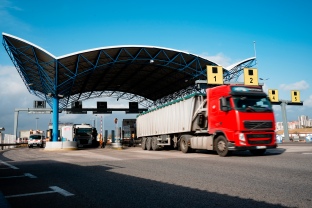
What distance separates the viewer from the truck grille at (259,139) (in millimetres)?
11883

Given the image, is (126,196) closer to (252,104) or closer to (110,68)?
(252,104)

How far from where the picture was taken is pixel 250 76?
27.1 meters

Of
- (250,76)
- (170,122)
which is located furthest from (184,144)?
(250,76)

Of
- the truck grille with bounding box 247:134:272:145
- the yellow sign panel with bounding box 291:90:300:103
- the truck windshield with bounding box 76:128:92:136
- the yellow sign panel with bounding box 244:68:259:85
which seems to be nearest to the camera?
the truck grille with bounding box 247:134:272:145

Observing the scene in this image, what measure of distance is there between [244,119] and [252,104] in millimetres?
929

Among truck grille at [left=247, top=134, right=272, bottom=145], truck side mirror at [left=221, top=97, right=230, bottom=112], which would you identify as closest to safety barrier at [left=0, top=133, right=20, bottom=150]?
truck side mirror at [left=221, top=97, right=230, bottom=112]

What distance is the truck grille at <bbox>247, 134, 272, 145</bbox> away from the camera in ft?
39.0

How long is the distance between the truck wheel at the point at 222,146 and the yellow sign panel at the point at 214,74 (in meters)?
14.0

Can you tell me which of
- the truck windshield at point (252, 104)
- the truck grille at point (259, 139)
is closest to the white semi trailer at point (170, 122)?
the truck windshield at point (252, 104)

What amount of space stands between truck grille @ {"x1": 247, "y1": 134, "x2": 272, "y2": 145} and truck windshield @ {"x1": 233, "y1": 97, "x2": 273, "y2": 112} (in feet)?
3.55

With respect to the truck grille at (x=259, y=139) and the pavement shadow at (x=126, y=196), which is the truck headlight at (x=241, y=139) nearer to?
the truck grille at (x=259, y=139)

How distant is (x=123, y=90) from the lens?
5191cm

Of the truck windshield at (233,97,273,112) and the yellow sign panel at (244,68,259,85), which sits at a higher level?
the yellow sign panel at (244,68,259,85)

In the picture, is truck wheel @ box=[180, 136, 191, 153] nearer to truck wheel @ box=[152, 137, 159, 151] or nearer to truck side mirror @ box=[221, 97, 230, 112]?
truck side mirror @ box=[221, 97, 230, 112]
